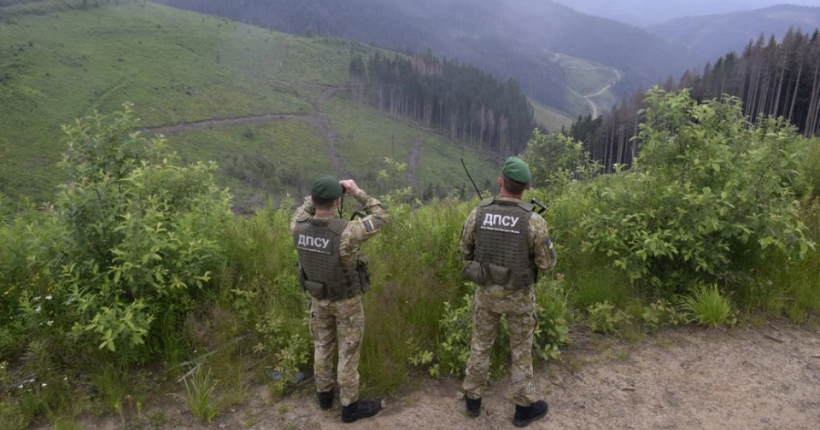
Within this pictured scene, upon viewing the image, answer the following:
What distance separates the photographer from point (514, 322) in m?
4.21

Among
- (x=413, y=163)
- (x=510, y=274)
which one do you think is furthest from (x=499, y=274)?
(x=413, y=163)

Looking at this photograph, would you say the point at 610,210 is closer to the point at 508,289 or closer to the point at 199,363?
the point at 508,289

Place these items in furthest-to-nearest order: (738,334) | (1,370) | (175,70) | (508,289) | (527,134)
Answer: (527,134)
(175,70)
(738,334)
(1,370)
(508,289)

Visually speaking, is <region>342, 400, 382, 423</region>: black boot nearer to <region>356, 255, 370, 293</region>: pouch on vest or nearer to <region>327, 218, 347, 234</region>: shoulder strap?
<region>356, 255, 370, 293</region>: pouch on vest

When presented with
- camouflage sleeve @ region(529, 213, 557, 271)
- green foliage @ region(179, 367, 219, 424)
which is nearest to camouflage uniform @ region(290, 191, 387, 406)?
green foliage @ region(179, 367, 219, 424)

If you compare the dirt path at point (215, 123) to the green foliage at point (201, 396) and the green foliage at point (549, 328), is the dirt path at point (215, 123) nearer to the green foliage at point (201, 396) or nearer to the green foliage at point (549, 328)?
the green foliage at point (201, 396)

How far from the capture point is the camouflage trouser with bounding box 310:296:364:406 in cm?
425

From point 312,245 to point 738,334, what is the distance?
4659 mm

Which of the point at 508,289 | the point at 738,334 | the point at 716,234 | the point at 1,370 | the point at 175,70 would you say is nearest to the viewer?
the point at 508,289

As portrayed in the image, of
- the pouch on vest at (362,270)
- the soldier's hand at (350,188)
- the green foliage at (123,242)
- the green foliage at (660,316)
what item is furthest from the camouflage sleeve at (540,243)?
the green foliage at (123,242)

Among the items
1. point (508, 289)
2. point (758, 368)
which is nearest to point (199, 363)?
point (508, 289)

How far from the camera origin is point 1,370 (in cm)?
455

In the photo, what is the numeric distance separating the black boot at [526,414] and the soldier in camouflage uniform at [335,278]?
1.23m

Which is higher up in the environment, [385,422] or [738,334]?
[738,334]
